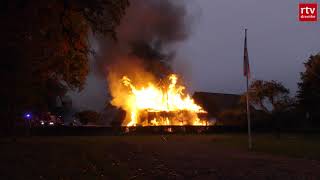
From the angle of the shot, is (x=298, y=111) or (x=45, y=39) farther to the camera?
(x=298, y=111)

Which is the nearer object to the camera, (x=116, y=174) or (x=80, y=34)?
(x=116, y=174)

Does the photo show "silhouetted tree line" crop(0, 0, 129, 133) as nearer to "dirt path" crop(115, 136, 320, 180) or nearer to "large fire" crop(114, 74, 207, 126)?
"dirt path" crop(115, 136, 320, 180)

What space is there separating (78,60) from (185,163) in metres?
13.5

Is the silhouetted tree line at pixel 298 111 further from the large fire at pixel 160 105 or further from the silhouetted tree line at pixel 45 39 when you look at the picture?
the silhouetted tree line at pixel 45 39

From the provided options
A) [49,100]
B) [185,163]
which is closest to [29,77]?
[185,163]

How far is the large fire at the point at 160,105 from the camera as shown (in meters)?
74.2

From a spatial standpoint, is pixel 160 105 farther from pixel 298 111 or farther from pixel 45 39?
pixel 45 39

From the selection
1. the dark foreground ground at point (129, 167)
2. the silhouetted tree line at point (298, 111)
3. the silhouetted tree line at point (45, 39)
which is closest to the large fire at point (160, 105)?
the silhouetted tree line at point (298, 111)

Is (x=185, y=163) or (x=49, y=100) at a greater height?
(x=49, y=100)

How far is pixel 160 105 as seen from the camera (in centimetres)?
7625

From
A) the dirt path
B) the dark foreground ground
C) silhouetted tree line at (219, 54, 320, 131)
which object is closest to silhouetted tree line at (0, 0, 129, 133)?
the dark foreground ground

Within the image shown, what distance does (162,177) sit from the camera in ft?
59.2

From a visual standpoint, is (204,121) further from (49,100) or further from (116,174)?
(116,174)

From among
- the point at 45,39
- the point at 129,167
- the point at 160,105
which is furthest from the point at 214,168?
the point at 160,105
